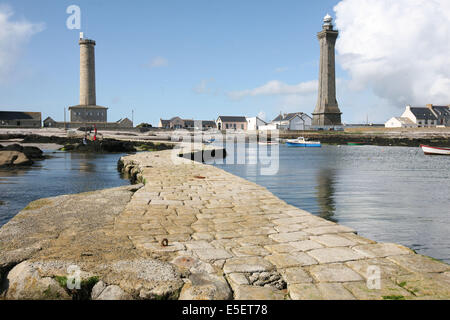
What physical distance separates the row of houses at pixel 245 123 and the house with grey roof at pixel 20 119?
3025 cm

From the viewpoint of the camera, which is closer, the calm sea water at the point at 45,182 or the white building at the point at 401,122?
the calm sea water at the point at 45,182

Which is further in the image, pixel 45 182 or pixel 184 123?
pixel 184 123

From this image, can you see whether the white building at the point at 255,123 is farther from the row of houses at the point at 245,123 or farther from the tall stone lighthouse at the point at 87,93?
the tall stone lighthouse at the point at 87,93

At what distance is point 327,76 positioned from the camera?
7425 cm

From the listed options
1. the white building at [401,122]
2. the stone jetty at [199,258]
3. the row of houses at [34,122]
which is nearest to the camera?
the stone jetty at [199,258]

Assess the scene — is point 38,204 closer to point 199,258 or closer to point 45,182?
point 199,258

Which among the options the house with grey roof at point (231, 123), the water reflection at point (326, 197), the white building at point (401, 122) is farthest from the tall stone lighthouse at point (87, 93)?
the white building at point (401, 122)

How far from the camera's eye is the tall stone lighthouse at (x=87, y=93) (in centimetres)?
7038

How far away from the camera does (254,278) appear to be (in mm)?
3645

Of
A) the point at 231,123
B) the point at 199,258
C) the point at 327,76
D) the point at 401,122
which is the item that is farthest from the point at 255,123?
the point at 199,258

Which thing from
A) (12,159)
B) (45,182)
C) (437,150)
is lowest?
(45,182)

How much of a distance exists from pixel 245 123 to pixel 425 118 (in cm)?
4727
